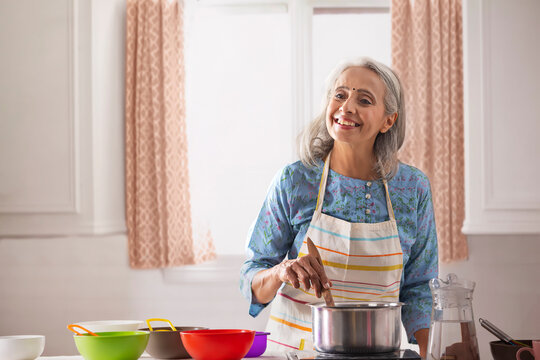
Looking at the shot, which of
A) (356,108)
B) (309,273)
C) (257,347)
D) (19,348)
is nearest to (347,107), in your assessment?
(356,108)

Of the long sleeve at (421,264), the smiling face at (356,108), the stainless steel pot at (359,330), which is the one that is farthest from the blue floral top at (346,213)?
the stainless steel pot at (359,330)

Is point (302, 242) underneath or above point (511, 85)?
underneath

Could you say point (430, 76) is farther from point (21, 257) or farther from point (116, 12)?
point (21, 257)

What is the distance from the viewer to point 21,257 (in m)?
3.10

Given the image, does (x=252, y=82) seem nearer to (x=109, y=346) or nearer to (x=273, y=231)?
(x=273, y=231)

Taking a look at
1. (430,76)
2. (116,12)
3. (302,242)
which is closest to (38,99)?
(116,12)

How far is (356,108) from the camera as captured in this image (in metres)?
1.84

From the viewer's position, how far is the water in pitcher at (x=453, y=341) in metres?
1.14

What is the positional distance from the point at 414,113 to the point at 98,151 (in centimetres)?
146

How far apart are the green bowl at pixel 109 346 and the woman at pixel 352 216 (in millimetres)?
498

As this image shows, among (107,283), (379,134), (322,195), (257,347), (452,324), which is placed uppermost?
(379,134)

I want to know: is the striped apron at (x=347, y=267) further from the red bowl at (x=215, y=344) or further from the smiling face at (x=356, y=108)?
the red bowl at (x=215, y=344)

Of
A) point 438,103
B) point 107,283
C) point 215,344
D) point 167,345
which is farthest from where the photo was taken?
point 107,283

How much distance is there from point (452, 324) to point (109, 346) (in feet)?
2.19
